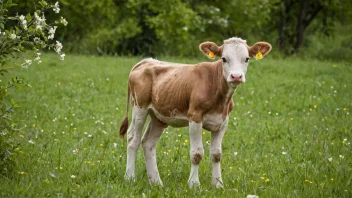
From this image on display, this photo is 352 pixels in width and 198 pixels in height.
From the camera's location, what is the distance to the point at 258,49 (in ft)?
24.7

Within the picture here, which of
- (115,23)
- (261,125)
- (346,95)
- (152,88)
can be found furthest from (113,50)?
(152,88)

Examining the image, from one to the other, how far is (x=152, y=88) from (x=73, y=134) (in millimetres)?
3181

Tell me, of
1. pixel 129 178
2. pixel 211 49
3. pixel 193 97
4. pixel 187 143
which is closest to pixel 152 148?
pixel 129 178

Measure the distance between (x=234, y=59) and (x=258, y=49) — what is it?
666 mm

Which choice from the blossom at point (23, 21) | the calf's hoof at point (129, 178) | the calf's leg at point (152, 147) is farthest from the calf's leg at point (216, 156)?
the blossom at point (23, 21)

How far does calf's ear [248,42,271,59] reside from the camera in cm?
746

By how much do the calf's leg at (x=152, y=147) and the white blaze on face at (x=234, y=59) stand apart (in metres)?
1.56

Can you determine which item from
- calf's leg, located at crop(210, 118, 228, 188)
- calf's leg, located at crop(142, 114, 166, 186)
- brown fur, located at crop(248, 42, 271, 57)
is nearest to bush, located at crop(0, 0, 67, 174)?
calf's leg, located at crop(142, 114, 166, 186)

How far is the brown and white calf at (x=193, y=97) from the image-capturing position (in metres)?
7.14

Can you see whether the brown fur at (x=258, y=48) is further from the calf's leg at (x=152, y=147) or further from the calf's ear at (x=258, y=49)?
the calf's leg at (x=152, y=147)

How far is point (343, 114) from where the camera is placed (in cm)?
1248

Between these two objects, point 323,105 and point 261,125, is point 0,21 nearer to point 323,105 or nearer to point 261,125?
point 261,125

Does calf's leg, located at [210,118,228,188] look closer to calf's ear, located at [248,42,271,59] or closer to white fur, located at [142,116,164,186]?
white fur, located at [142,116,164,186]

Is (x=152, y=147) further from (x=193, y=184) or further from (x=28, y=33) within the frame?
(x=28, y=33)
